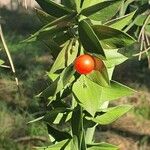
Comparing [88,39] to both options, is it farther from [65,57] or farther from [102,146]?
[102,146]

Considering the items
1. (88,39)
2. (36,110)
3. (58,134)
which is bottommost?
(36,110)

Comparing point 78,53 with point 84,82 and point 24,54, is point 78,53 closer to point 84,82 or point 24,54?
point 84,82

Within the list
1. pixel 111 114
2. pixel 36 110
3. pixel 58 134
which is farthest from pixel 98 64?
pixel 36 110

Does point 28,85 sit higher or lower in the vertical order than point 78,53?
lower

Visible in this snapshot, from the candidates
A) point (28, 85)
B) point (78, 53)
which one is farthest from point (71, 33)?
point (28, 85)

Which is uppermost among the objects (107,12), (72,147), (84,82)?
(107,12)

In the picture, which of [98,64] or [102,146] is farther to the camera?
[102,146]

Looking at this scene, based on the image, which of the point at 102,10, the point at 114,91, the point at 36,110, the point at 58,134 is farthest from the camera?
the point at 36,110
